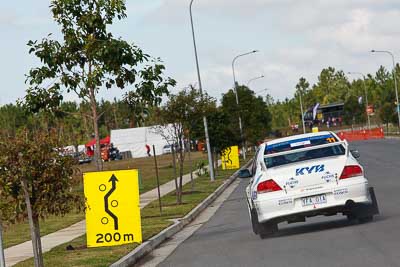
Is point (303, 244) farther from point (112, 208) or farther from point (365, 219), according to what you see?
point (112, 208)

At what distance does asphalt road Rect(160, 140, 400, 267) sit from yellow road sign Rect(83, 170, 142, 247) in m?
1.06

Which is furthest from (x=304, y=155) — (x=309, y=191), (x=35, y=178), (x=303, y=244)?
(x=35, y=178)

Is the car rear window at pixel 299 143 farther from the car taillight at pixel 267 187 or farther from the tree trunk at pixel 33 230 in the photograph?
the tree trunk at pixel 33 230

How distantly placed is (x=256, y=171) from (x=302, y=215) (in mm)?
1366

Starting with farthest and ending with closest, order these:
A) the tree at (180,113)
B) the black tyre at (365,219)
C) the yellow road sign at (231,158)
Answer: the yellow road sign at (231,158), the tree at (180,113), the black tyre at (365,219)

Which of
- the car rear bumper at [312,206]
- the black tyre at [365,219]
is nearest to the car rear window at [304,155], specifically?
the car rear bumper at [312,206]

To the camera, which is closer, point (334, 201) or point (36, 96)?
point (334, 201)

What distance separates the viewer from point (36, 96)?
Answer: 20.8m

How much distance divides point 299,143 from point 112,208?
371 cm

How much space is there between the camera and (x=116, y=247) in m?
17.2

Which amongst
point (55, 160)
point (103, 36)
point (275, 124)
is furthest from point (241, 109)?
point (275, 124)

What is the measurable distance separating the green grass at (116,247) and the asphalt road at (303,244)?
36.8 inches

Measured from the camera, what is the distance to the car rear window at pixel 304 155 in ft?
56.2

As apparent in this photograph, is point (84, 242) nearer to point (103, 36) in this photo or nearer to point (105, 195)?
point (105, 195)
